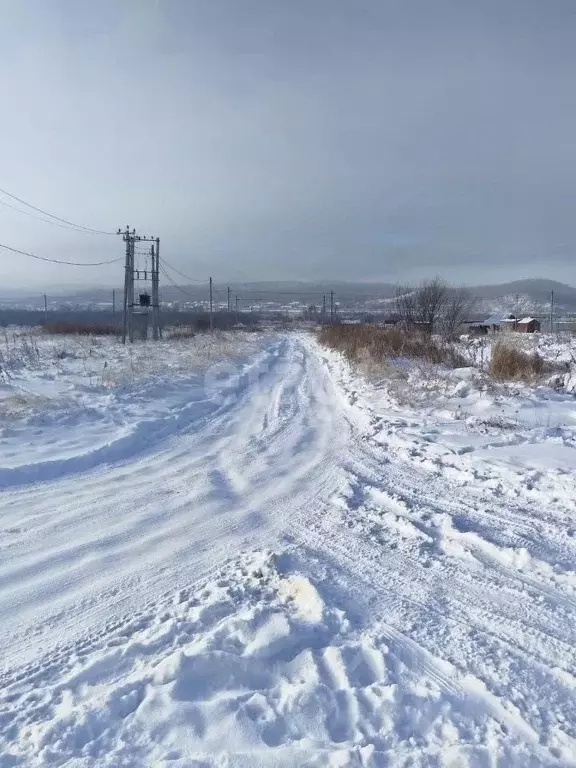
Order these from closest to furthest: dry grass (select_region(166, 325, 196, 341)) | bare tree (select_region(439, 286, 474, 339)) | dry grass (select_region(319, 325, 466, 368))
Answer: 1. dry grass (select_region(319, 325, 466, 368))
2. bare tree (select_region(439, 286, 474, 339))
3. dry grass (select_region(166, 325, 196, 341))

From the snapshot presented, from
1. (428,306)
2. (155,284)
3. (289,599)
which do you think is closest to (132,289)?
(155,284)

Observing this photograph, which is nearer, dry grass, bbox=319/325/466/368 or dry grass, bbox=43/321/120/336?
dry grass, bbox=319/325/466/368

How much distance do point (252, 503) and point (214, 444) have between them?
2367 millimetres

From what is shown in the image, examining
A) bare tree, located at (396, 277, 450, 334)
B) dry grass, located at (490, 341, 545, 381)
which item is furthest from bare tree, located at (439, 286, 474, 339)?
dry grass, located at (490, 341, 545, 381)

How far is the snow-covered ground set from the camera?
2172 millimetres

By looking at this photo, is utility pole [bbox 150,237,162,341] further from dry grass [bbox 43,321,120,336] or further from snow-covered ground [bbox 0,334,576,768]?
snow-covered ground [bbox 0,334,576,768]

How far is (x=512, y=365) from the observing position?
1079cm

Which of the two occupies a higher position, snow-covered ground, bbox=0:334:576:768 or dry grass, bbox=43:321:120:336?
dry grass, bbox=43:321:120:336

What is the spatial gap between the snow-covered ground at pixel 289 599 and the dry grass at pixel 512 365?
353 cm

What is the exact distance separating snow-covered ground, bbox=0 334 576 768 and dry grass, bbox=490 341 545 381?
3.53m

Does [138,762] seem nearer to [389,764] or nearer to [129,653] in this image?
[129,653]

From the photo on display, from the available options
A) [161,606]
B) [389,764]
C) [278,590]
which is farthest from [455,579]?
[161,606]

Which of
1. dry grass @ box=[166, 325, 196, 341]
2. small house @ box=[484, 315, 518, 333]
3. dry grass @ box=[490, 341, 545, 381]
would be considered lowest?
dry grass @ box=[490, 341, 545, 381]

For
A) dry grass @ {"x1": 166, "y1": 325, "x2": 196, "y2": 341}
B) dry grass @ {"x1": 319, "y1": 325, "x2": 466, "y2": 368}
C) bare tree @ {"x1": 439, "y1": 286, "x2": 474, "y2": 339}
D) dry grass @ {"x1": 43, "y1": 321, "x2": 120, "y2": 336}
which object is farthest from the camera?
dry grass @ {"x1": 43, "y1": 321, "x2": 120, "y2": 336}
